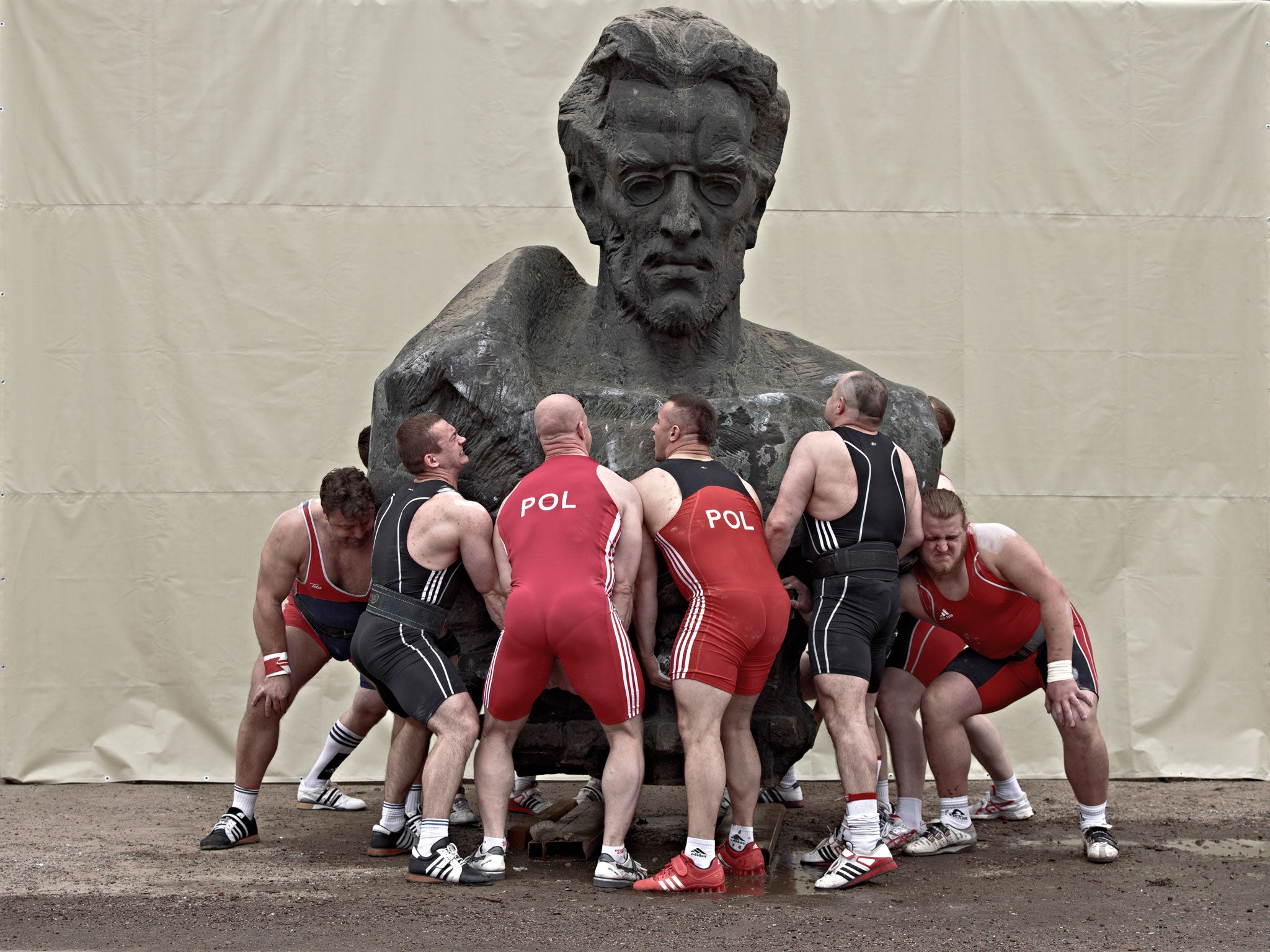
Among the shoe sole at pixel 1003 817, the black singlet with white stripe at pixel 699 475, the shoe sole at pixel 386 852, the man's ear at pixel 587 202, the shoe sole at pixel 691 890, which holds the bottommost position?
the shoe sole at pixel 1003 817

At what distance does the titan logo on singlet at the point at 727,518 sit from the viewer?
15.9 feet

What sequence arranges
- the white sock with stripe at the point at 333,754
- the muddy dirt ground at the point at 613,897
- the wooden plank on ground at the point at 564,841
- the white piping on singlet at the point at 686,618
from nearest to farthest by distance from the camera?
the muddy dirt ground at the point at 613,897, the white piping on singlet at the point at 686,618, the wooden plank on ground at the point at 564,841, the white sock with stripe at the point at 333,754

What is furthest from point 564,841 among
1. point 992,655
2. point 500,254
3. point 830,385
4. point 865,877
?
point 500,254

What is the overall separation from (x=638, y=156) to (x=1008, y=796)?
298 centimetres

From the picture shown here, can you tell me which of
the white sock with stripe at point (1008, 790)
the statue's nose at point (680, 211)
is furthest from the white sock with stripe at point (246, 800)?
the white sock with stripe at point (1008, 790)

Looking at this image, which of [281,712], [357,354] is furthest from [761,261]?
[281,712]

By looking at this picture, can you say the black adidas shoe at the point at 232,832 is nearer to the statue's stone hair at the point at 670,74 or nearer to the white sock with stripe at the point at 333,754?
the white sock with stripe at the point at 333,754

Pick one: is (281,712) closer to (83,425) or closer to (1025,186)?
(83,425)

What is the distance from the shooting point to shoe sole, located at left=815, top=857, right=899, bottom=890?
4805 millimetres

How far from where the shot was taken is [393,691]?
5.05 m

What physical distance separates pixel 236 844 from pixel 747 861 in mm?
1899

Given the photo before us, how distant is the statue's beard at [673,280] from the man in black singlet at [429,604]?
2.69 ft

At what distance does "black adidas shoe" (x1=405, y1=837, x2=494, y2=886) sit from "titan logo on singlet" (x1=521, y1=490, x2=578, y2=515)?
41.5 inches

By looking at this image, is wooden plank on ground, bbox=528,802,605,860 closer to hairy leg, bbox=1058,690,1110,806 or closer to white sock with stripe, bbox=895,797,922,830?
white sock with stripe, bbox=895,797,922,830
